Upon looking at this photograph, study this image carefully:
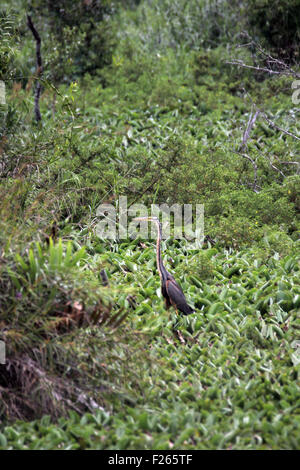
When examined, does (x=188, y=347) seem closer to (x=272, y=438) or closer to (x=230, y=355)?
(x=230, y=355)

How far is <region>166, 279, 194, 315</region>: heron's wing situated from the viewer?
4.63 metres

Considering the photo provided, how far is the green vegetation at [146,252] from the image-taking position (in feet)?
11.8

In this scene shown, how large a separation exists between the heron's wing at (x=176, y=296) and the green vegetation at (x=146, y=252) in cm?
10

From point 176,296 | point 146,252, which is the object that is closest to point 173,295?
point 176,296

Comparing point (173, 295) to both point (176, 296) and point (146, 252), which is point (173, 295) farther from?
point (146, 252)

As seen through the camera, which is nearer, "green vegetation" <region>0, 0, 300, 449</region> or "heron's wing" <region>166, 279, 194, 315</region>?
"green vegetation" <region>0, 0, 300, 449</region>

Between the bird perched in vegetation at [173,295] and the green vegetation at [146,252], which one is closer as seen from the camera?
the green vegetation at [146,252]

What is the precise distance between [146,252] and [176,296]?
112cm

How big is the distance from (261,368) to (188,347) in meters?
0.61

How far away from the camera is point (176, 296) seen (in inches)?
182

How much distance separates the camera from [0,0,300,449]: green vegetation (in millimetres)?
3605

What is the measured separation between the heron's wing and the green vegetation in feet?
0.32

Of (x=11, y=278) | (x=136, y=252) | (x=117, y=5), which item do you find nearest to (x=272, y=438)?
(x=11, y=278)

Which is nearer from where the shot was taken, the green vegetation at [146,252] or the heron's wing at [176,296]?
the green vegetation at [146,252]
